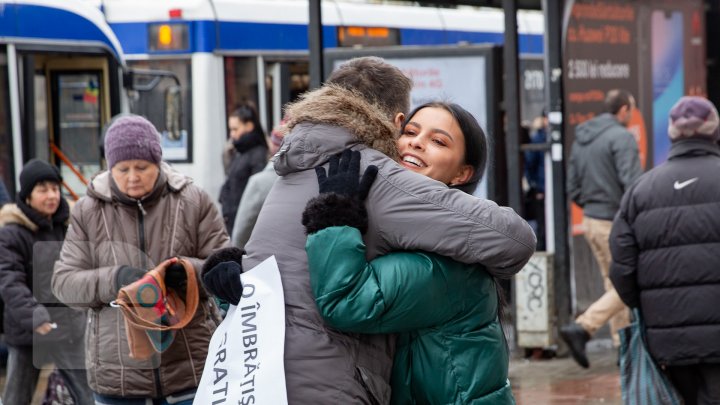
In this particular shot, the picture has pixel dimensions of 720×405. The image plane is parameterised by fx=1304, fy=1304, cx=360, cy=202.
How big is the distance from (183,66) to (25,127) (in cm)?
337

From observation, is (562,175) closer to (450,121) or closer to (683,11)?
(683,11)

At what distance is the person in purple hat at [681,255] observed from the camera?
590 cm

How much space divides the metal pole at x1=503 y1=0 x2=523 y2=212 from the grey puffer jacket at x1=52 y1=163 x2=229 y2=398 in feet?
16.2

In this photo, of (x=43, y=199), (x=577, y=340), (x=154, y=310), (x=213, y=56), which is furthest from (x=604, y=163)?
(x=154, y=310)

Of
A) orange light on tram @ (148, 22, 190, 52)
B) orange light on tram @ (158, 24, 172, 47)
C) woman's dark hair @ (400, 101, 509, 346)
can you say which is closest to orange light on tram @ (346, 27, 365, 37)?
orange light on tram @ (148, 22, 190, 52)

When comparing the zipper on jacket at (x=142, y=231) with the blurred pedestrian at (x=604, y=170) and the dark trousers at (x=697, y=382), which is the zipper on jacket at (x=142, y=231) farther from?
the blurred pedestrian at (x=604, y=170)

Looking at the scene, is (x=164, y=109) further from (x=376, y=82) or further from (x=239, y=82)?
(x=376, y=82)

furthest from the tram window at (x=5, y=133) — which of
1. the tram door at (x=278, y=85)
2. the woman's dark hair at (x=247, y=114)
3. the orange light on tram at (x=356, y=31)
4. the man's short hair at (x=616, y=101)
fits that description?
the orange light on tram at (x=356, y=31)

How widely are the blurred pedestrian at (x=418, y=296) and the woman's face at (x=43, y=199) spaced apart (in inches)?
150

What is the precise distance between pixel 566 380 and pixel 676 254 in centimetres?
321

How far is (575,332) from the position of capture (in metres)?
9.09

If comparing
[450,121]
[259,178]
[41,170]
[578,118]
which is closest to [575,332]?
[578,118]

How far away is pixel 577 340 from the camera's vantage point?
9.09 metres

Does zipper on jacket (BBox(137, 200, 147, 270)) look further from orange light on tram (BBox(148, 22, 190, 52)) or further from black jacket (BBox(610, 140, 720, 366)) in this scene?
orange light on tram (BBox(148, 22, 190, 52))
